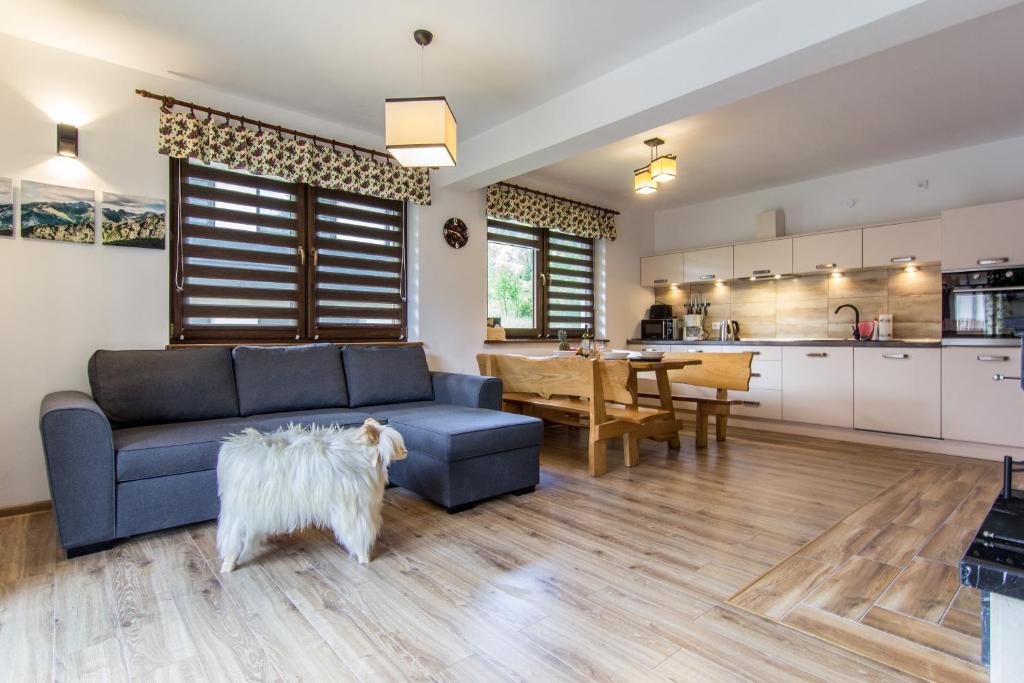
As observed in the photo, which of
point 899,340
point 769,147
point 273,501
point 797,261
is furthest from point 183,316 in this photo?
point 899,340

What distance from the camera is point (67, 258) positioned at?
9.61 feet

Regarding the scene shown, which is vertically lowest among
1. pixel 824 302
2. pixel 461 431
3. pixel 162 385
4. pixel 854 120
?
pixel 461 431

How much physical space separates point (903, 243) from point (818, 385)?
1.41m

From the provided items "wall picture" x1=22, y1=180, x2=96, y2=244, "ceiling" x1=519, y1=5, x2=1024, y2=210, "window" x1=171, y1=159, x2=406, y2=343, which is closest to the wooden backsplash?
"ceiling" x1=519, y1=5, x2=1024, y2=210

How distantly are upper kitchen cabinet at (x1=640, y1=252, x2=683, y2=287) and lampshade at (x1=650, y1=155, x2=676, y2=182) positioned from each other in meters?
2.22

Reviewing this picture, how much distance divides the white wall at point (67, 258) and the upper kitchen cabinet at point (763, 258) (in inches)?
187

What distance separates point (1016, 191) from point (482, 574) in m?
5.16

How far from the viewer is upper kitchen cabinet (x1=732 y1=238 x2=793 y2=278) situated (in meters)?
5.23

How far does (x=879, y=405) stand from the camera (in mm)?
4449

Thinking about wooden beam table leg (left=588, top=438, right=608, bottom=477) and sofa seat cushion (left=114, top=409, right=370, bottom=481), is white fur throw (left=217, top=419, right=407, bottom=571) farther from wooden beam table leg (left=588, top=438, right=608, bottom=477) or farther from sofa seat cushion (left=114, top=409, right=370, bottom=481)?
wooden beam table leg (left=588, top=438, right=608, bottom=477)

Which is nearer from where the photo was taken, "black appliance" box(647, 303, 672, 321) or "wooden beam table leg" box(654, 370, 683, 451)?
"wooden beam table leg" box(654, 370, 683, 451)

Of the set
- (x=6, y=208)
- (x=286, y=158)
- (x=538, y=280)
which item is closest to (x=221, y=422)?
(x=6, y=208)

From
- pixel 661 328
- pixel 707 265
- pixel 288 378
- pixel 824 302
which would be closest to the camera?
pixel 288 378

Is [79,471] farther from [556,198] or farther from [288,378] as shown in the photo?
[556,198]
